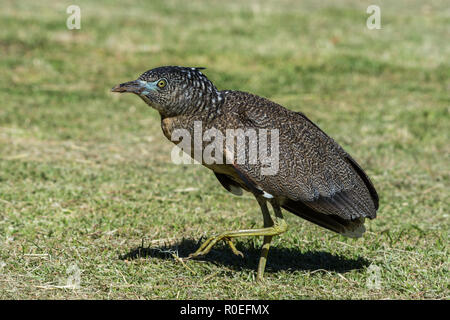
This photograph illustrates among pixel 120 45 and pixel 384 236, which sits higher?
pixel 120 45

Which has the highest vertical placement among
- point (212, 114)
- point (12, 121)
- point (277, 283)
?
point (212, 114)

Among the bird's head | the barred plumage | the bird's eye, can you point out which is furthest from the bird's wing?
the bird's eye

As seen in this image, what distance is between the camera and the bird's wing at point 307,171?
13.9ft

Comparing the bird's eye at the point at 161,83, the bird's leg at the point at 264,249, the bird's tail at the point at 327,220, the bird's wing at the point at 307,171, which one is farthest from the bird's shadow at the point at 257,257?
the bird's eye at the point at 161,83

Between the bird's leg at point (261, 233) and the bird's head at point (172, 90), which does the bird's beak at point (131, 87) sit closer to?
the bird's head at point (172, 90)

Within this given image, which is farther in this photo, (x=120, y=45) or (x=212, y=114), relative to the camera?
(x=120, y=45)

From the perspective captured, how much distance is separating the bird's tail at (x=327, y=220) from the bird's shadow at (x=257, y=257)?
342 mm

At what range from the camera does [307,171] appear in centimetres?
437

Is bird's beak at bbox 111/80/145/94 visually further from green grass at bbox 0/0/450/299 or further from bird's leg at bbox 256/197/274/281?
green grass at bbox 0/0/450/299

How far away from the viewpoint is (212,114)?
4227 millimetres

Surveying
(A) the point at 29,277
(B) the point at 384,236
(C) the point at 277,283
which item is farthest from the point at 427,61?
(A) the point at 29,277
